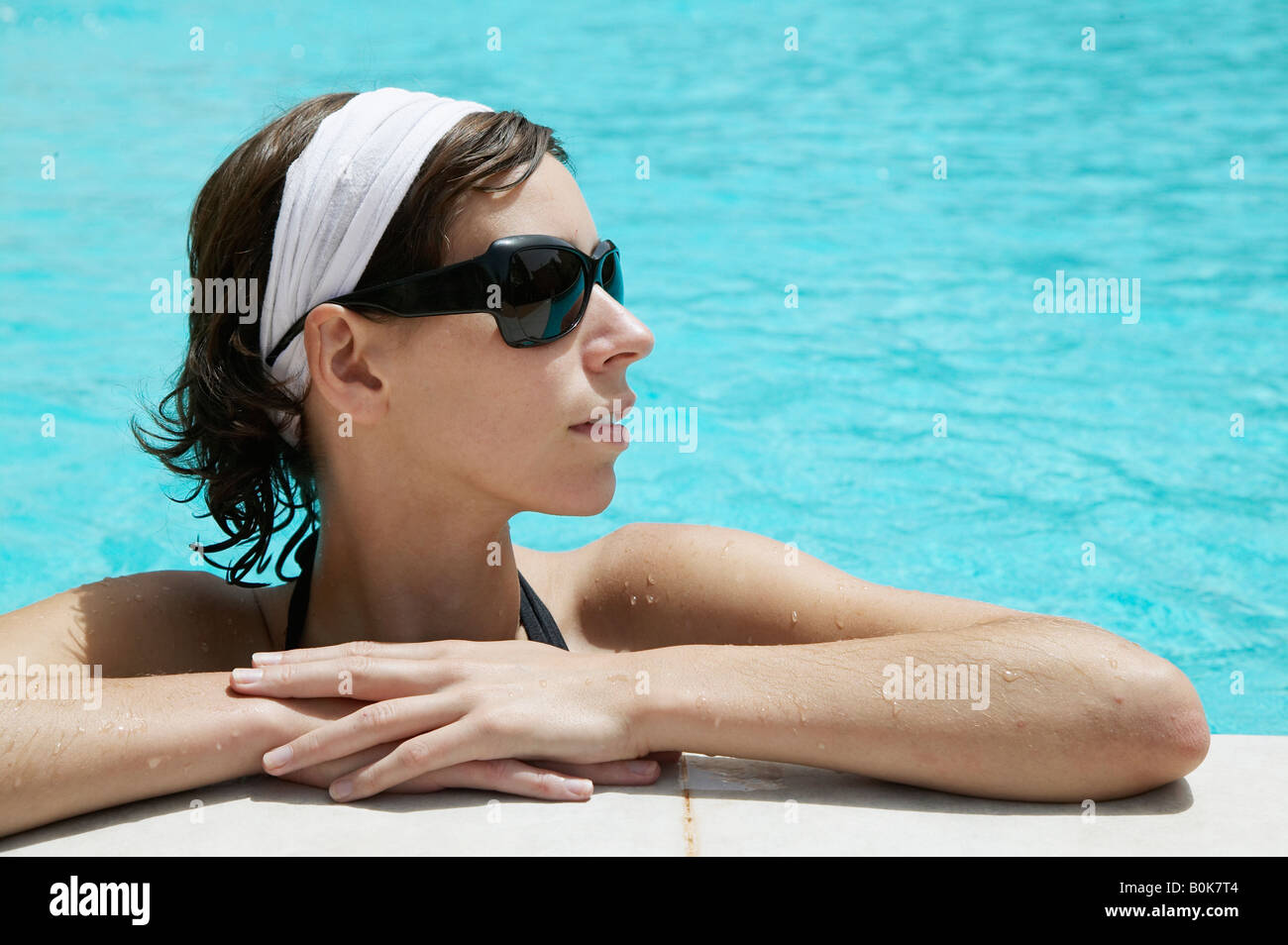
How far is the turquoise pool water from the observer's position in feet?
19.0

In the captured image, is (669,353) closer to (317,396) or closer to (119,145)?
(317,396)

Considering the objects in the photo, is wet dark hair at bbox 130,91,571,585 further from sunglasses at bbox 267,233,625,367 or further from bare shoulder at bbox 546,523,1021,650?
bare shoulder at bbox 546,523,1021,650

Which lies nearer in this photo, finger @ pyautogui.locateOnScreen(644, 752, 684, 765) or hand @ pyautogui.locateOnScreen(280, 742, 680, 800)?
hand @ pyautogui.locateOnScreen(280, 742, 680, 800)

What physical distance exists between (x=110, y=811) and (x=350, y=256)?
1.09 metres

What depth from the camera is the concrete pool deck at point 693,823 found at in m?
2.10

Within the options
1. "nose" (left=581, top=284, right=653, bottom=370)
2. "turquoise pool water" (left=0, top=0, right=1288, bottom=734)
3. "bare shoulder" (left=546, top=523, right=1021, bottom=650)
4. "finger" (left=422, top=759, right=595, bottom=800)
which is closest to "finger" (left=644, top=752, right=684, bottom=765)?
"finger" (left=422, top=759, right=595, bottom=800)

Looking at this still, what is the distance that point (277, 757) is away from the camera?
2.25 metres

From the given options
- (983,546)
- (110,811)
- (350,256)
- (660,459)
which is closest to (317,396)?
(350,256)

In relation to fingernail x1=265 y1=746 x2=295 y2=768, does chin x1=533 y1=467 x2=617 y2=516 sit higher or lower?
higher

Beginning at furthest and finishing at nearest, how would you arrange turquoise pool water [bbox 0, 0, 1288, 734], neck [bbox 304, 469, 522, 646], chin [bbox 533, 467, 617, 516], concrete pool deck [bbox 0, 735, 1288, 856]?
turquoise pool water [bbox 0, 0, 1288, 734]
neck [bbox 304, 469, 522, 646]
chin [bbox 533, 467, 617, 516]
concrete pool deck [bbox 0, 735, 1288, 856]

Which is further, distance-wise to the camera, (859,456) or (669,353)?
(669,353)

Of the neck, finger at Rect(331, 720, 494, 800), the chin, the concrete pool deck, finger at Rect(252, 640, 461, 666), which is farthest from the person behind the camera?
the neck

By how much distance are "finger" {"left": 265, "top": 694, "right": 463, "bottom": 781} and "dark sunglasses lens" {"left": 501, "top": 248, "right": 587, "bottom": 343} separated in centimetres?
72
